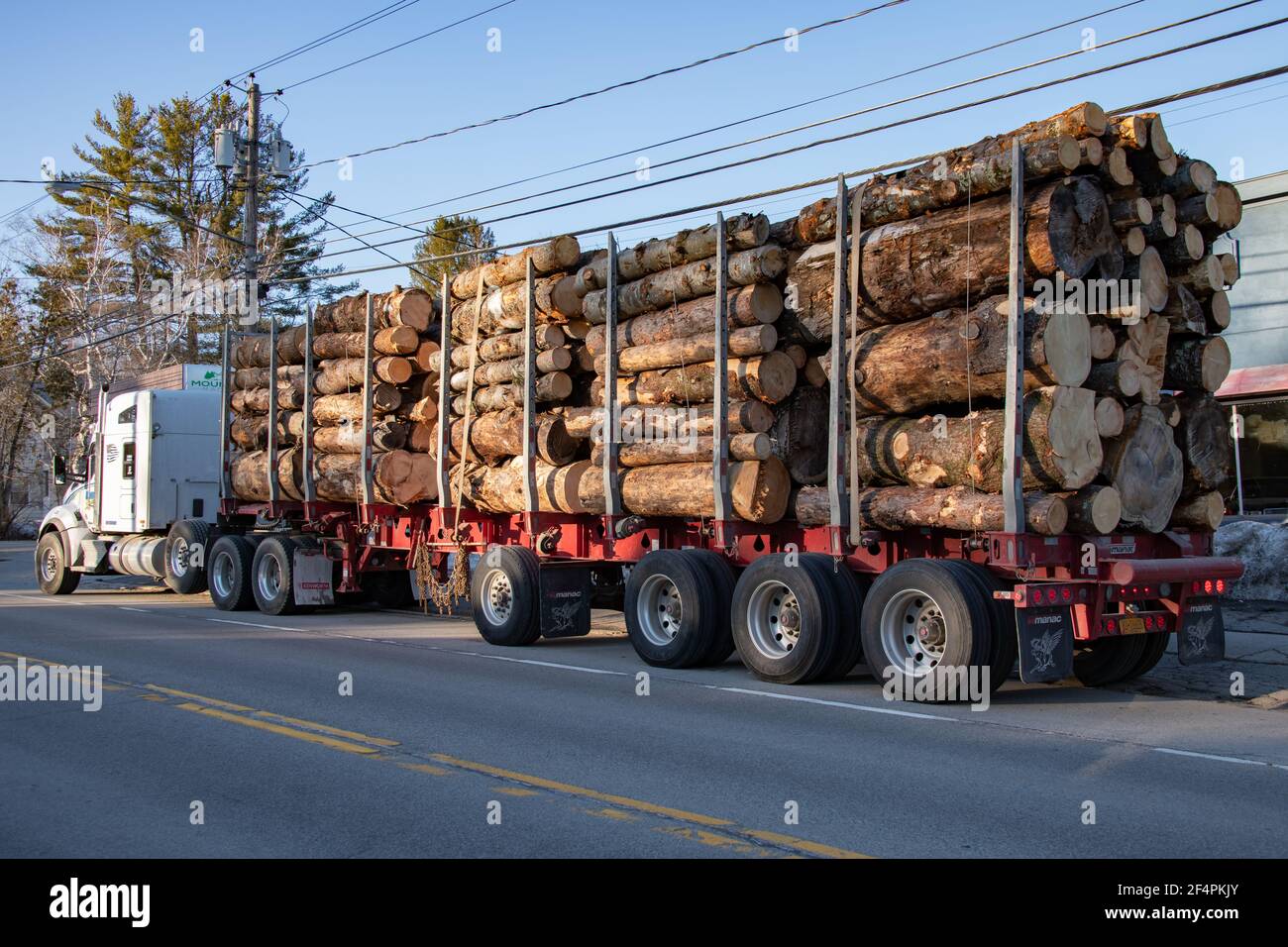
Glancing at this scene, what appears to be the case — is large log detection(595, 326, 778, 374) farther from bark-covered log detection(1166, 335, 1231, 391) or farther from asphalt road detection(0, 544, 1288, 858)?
bark-covered log detection(1166, 335, 1231, 391)

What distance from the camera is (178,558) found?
812 inches

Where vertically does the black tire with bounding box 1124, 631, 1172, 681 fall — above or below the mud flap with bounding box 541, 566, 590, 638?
below

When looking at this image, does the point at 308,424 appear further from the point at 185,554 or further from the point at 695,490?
the point at 695,490

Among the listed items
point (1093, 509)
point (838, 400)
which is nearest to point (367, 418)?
point (838, 400)

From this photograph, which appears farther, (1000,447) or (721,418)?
(721,418)

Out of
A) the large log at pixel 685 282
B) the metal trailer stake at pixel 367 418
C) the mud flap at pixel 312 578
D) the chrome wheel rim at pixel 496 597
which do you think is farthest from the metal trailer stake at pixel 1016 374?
the mud flap at pixel 312 578

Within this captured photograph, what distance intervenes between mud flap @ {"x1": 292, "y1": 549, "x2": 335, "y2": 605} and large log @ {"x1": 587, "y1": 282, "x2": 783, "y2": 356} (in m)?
6.41

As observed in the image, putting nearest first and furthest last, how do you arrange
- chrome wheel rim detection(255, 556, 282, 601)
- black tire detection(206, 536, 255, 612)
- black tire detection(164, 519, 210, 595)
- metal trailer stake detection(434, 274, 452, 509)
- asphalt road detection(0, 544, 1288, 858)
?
asphalt road detection(0, 544, 1288, 858) < metal trailer stake detection(434, 274, 452, 509) < chrome wheel rim detection(255, 556, 282, 601) < black tire detection(206, 536, 255, 612) < black tire detection(164, 519, 210, 595)

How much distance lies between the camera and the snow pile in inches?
658

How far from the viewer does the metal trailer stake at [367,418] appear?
16.7 metres

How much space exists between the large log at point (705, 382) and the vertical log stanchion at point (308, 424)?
5.94m

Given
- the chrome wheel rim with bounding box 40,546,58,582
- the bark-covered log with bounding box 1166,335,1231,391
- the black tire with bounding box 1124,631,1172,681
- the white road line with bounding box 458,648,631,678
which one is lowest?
the white road line with bounding box 458,648,631,678

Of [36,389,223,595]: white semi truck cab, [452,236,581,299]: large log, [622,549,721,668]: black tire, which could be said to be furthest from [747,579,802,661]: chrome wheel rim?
[36,389,223,595]: white semi truck cab

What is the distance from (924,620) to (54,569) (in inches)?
680
